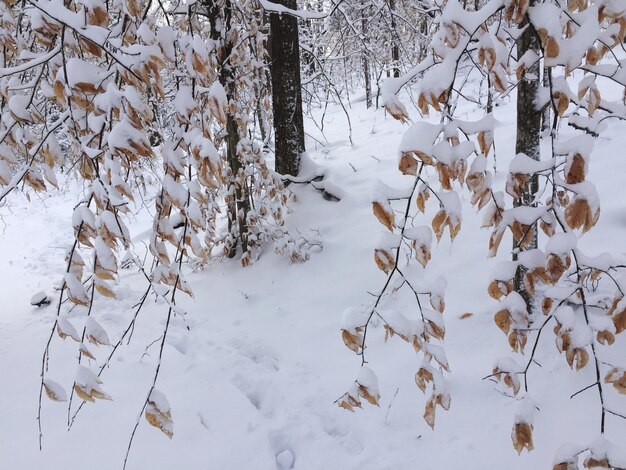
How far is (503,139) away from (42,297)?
5770 millimetres

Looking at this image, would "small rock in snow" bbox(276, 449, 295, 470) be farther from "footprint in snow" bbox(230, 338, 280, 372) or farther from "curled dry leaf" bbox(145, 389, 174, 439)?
"curled dry leaf" bbox(145, 389, 174, 439)

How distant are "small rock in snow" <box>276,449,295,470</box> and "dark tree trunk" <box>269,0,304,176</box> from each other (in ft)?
10.4

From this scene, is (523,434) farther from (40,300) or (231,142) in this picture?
(40,300)

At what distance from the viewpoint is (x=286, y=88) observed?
15.0ft

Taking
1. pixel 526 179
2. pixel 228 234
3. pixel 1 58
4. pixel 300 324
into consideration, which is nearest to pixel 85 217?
pixel 1 58

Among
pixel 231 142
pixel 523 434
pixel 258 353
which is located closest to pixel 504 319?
pixel 523 434

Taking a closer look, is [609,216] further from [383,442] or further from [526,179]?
[526,179]

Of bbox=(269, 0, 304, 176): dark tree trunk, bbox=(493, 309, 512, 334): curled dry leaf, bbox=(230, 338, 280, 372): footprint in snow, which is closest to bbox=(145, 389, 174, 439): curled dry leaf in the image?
bbox=(493, 309, 512, 334): curled dry leaf

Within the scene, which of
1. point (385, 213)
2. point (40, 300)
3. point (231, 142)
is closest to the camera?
point (385, 213)

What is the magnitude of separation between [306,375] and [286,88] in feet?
10.1

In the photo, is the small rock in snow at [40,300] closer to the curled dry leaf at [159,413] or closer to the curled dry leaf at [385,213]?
the curled dry leaf at [159,413]

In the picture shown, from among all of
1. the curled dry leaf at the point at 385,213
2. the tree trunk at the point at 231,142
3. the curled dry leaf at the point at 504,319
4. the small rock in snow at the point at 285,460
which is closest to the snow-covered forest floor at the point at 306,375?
the small rock in snow at the point at 285,460

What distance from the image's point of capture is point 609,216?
299 cm

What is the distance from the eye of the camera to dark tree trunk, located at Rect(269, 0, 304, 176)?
4.46m
